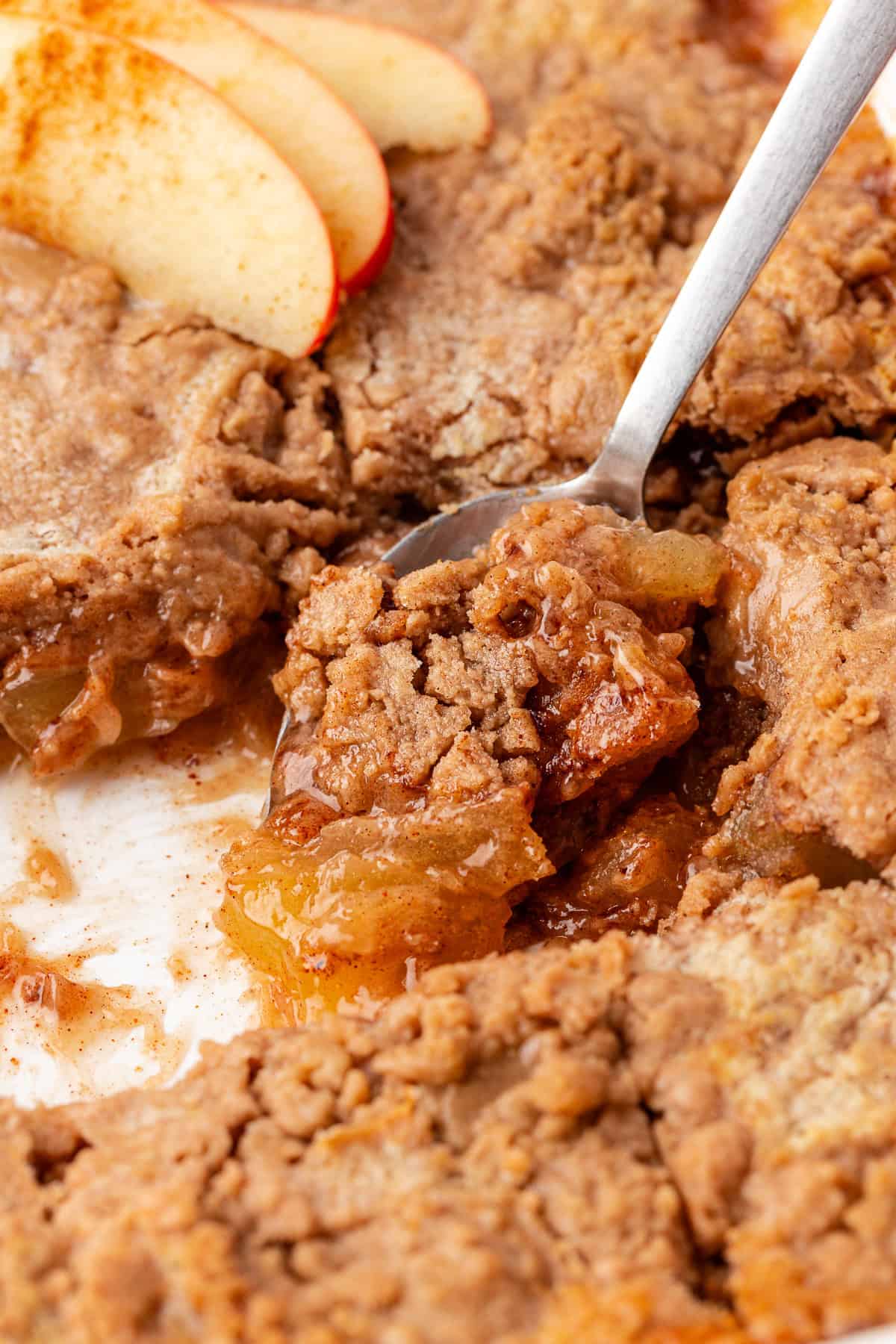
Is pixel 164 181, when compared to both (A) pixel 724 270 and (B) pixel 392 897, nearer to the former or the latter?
(A) pixel 724 270

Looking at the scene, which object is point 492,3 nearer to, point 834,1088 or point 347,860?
point 347,860

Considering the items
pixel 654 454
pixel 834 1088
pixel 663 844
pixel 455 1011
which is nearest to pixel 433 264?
pixel 654 454

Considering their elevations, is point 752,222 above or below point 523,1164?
above

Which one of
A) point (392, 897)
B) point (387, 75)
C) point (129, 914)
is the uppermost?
point (387, 75)

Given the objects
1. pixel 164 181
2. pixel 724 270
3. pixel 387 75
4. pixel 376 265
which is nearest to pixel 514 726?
pixel 724 270

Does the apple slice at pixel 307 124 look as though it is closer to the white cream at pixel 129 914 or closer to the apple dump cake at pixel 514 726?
the apple dump cake at pixel 514 726

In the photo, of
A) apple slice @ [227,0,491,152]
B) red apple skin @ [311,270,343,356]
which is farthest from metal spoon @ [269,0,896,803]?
apple slice @ [227,0,491,152]

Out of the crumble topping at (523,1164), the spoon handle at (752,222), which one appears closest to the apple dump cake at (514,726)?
the crumble topping at (523,1164)
